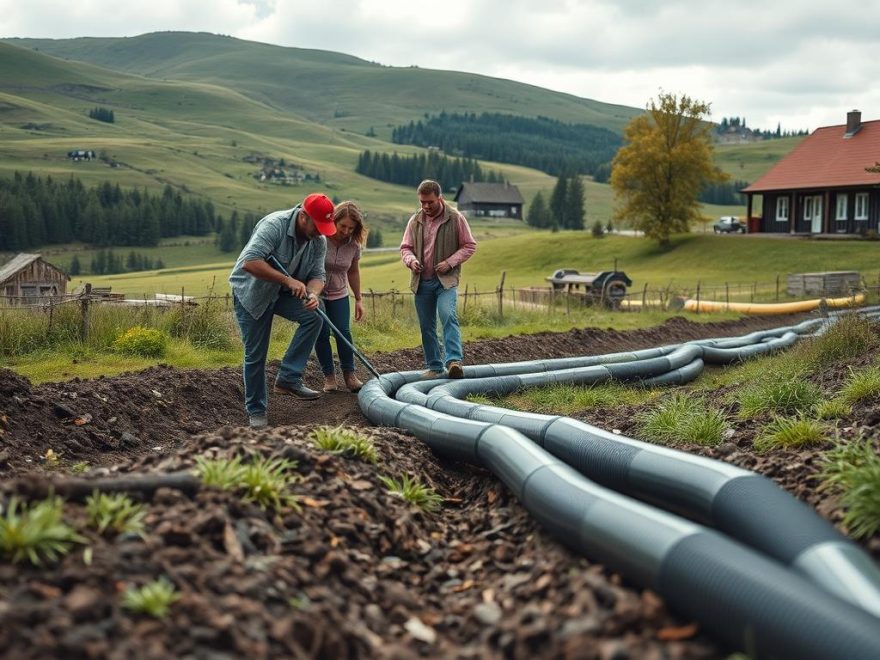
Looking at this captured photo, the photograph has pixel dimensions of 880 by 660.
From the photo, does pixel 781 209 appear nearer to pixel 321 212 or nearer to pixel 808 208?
pixel 808 208

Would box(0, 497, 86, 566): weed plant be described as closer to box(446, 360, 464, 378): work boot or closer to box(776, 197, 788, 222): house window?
box(446, 360, 464, 378): work boot

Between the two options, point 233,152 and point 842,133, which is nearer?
point 842,133

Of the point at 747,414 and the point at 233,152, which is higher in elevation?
the point at 233,152

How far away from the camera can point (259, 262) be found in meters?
7.83

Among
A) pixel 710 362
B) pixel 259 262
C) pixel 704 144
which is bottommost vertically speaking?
pixel 710 362

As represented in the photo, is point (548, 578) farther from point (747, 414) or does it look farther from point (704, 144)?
point (704, 144)

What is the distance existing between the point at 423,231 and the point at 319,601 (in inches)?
265

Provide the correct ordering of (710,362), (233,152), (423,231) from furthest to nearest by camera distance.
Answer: (233,152)
(710,362)
(423,231)

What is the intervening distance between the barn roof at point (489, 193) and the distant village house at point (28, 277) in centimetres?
10435

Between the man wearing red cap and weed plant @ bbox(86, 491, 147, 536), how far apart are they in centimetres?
413

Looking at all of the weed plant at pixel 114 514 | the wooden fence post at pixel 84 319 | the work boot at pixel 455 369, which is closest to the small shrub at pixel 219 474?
the weed plant at pixel 114 514

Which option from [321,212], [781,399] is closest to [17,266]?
[321,212]

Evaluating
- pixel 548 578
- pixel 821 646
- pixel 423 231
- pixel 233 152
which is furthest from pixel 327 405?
pixel 233 152

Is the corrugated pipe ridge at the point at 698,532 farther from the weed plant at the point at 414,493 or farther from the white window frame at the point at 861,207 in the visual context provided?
the white window frame at the point at 861,207
